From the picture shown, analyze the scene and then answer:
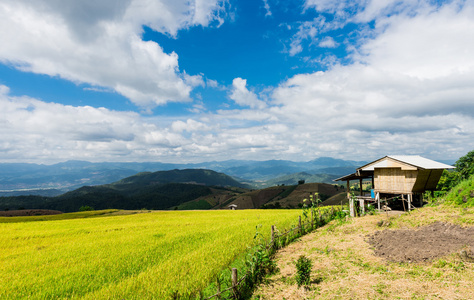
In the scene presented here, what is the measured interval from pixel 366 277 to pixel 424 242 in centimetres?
460

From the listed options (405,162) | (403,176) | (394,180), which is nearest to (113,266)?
(405,162)

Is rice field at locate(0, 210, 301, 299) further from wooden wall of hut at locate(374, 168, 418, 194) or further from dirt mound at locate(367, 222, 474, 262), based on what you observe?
wooden wall of hut at locate(374, 168, 418, 194)

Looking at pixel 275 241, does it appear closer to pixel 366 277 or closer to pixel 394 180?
pixel 366 277

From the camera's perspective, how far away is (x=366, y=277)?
28.5 ft

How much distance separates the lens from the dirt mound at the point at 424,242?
373 inches

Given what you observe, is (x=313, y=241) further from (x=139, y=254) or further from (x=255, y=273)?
(x=139, y=254)

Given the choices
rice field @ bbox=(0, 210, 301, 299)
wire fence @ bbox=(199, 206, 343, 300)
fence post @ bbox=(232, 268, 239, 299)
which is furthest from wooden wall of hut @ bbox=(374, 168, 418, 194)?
fence post @ bbox=(232, 268, 239, 299)

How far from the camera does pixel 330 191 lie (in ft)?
437

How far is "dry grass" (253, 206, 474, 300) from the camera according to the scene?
7.31 meters

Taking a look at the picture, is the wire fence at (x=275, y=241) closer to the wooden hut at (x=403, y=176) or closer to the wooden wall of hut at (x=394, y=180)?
the wooden hut at (x=403, y=176)

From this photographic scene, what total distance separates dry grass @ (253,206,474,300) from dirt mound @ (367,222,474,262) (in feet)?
Result: 1.58

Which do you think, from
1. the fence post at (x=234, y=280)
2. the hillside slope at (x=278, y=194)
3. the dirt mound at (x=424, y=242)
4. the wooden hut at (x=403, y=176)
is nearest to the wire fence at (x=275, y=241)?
the fence post at (x=234, y=280)

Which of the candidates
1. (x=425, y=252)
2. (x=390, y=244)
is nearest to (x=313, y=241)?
(x=390, y=244)

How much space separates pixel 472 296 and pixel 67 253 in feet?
59.4
